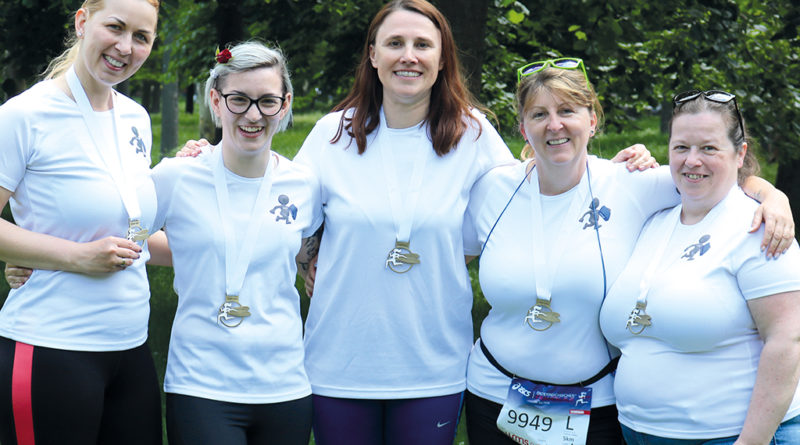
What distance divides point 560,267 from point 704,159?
0.71 metres

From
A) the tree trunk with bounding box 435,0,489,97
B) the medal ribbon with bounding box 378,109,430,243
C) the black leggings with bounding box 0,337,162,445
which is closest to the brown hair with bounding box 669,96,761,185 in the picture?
the medal ribbon with bounding box 378,109,430,243

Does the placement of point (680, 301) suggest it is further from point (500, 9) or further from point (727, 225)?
point (500, 9)

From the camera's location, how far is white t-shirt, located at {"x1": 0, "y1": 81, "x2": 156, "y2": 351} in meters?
3.28

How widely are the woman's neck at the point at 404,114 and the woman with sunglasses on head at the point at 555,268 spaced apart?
0.46 metres

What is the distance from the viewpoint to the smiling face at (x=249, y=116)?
3580 millimetres

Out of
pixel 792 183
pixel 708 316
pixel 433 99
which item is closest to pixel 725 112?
pixel 708 316

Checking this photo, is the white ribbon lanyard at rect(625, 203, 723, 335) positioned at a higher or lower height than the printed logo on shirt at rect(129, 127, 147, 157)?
lower

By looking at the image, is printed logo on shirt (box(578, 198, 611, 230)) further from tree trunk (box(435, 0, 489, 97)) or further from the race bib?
tree trunk (box(435, 0, 489, 97))

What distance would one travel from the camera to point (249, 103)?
358 cm

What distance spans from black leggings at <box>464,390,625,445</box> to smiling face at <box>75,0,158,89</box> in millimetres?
2043

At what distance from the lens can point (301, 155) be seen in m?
4.07

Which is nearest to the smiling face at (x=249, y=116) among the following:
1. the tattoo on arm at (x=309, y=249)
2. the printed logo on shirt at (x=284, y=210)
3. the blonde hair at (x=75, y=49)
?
the printed logo on shirt at (x=284, y=210)

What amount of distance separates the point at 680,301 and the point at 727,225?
353 millimetres

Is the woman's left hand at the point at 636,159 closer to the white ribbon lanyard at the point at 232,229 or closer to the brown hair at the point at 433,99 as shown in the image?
the brown hair at the point at 433,99
